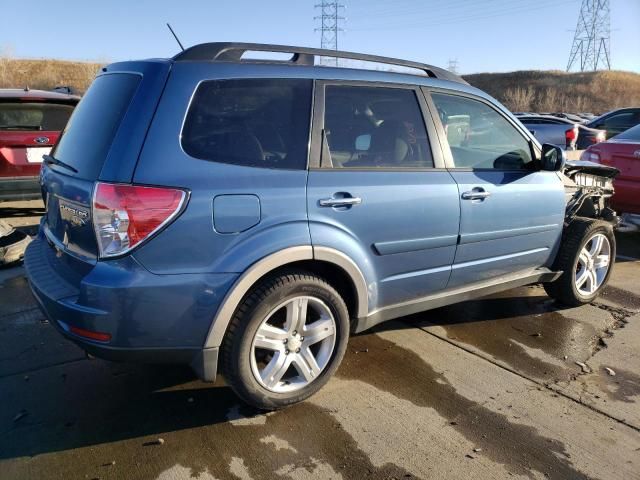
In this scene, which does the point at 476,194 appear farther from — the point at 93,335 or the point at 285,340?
the point at 93,335

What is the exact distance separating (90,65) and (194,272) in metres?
50.9

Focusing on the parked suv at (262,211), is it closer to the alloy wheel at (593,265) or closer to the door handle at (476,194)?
the door handle at (476,194)

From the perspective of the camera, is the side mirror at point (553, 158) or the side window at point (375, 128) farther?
the side mirror at point (553, 158)

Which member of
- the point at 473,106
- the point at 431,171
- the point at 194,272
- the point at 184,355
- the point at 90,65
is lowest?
the point at 184,355

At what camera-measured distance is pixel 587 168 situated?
4.72 m

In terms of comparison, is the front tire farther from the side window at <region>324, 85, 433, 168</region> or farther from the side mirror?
the side mirror

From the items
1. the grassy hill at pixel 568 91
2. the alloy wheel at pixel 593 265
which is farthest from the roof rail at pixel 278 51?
the grassy hill at pixel 568 91

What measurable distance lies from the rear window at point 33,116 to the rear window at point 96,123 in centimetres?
382

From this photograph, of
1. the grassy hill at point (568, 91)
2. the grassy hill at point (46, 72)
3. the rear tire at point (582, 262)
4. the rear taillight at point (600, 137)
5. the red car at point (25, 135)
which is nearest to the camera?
the rear tire at point (582, 262)

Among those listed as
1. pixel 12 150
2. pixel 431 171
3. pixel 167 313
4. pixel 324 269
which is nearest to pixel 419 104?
pixel 431 171

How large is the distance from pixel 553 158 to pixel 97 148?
10.1 feet

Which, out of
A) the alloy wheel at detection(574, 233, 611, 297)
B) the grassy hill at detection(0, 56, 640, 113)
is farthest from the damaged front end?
the grassy hill at detection(0, 56, 640, 113)

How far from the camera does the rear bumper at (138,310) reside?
7.66 ft

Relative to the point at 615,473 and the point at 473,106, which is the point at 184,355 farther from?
the point at 473,106
